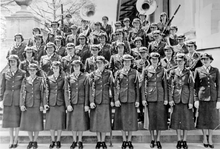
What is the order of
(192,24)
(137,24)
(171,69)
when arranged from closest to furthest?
(171,69) < (137,24) < (192,24)

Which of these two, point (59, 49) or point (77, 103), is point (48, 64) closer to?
point (59, 49)

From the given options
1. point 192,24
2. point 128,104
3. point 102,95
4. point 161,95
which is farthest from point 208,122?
point 192,24

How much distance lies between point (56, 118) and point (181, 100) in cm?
279

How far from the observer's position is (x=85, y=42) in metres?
7.38

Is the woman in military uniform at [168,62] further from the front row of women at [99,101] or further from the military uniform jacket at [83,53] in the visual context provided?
the military uniform jacket at [83,53]

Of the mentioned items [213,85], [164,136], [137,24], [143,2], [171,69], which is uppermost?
[143,2]

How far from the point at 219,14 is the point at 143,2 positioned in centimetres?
313

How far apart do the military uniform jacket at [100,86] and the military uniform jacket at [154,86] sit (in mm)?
785

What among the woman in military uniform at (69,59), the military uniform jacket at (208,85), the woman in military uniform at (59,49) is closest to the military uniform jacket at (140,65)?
the military uniform jacket at (208,85)

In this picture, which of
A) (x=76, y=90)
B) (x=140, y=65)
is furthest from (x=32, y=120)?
(x=140, y=65)

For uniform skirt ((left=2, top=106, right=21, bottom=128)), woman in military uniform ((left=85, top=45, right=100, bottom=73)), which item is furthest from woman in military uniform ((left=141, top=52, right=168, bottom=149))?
uniform skirt ((left=2, top=106, right=21, bottom=128))

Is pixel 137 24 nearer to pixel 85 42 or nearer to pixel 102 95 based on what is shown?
pixel 85 42

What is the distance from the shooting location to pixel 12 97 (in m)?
5.85

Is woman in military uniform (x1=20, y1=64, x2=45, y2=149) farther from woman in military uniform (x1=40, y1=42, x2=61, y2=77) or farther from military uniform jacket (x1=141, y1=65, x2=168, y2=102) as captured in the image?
military uniform jacket (x1=141, y1=65, x2=168, y2=102)
